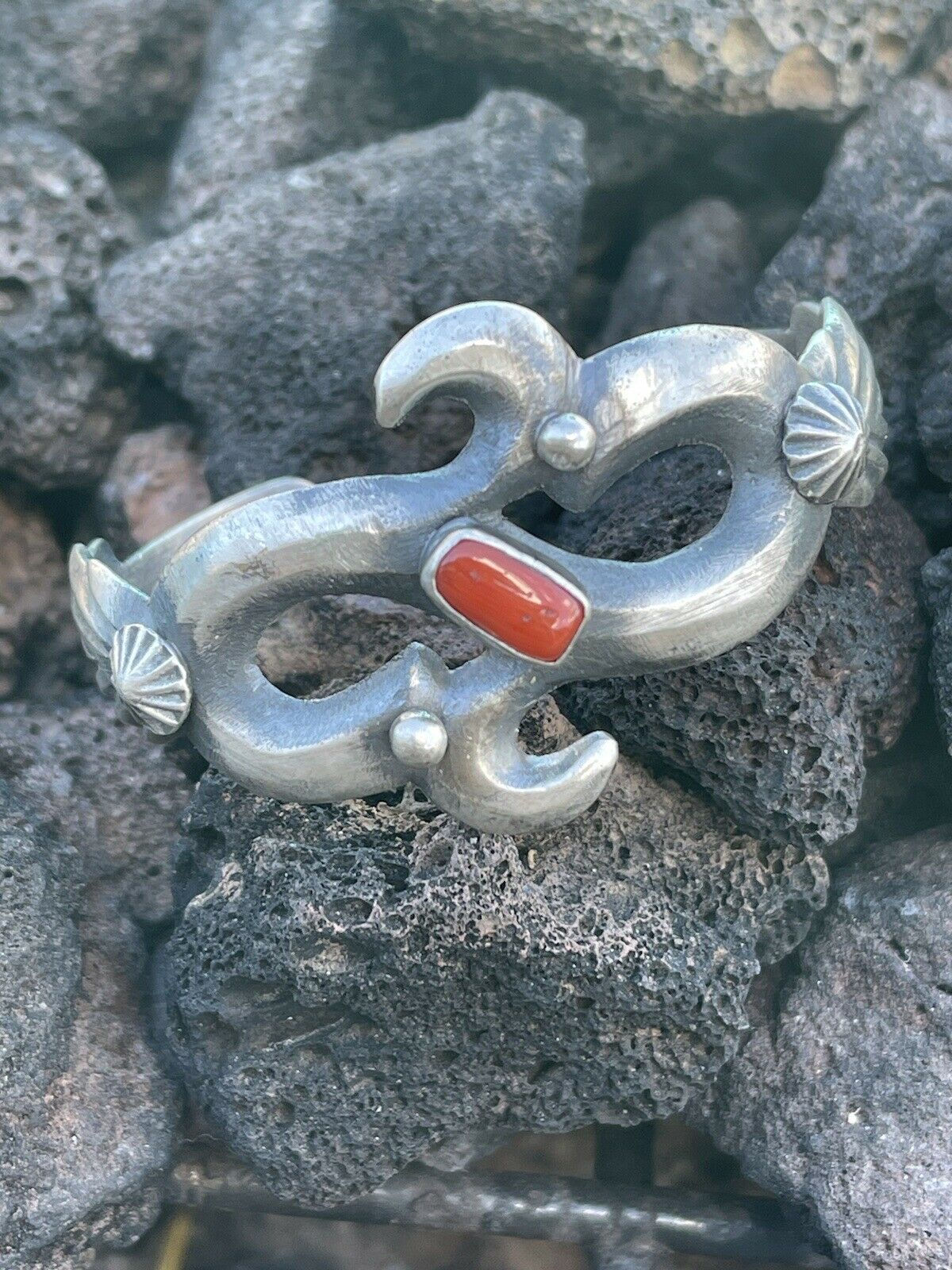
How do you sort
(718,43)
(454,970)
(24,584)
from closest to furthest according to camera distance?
(454,970) → (718,43) → (24,584)

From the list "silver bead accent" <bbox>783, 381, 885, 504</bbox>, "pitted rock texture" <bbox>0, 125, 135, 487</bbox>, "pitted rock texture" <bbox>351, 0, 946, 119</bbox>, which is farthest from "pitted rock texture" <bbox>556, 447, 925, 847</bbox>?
"pitted rock texture" <bbox>0, 125, 135, 487</bbox>

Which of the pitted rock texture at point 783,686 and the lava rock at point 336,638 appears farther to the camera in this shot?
the lava rock at point 336,638

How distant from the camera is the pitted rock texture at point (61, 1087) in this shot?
914 mm

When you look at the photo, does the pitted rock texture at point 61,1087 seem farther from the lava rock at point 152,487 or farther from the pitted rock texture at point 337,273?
the pitted rock texture at point 337,273

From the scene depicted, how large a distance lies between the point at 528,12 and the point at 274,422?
1.61ft

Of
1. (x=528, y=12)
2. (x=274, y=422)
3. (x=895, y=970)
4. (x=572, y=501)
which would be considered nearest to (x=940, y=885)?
(x=895, y=970)

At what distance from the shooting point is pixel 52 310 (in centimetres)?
118

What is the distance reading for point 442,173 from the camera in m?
1.15

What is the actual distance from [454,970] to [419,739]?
20cm

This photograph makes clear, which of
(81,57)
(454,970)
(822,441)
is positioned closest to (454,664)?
(454,970)

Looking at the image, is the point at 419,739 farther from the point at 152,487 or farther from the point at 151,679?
the point at 152,487

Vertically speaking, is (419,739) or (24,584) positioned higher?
(419,739)

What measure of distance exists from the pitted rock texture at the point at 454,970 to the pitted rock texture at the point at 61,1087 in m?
0.08

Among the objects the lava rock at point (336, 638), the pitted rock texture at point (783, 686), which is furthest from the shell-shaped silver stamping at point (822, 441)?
the lava rock at point (336, 638)
